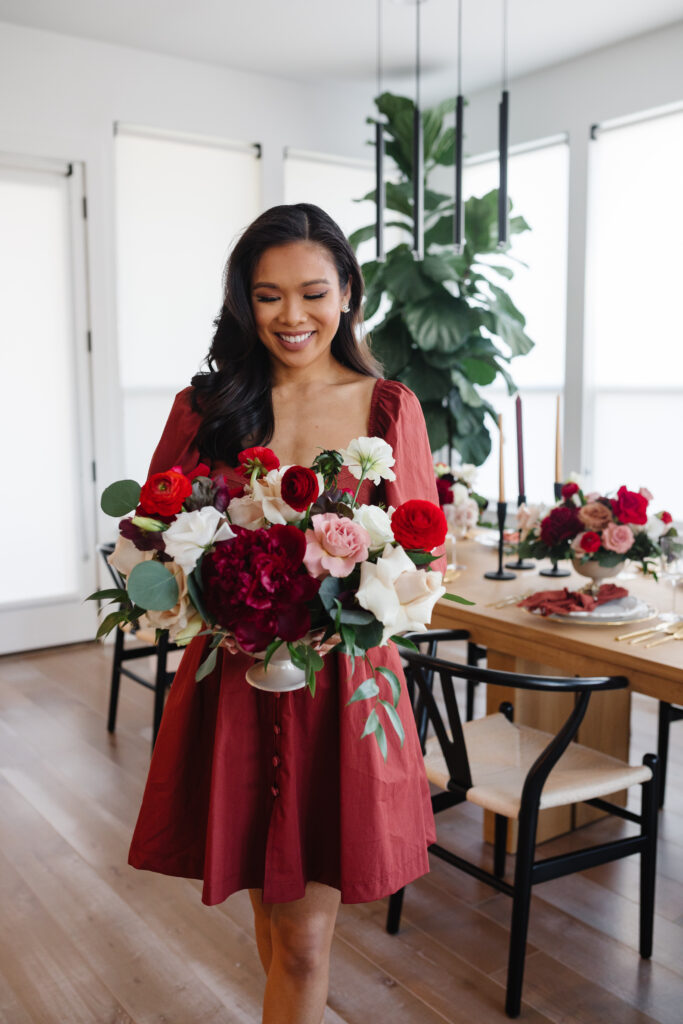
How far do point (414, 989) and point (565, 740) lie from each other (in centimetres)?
67

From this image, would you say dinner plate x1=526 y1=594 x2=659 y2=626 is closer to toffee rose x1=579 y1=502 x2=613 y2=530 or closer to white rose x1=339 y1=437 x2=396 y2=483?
toffee rose x1=579 y1=502 x2=613 y2=530

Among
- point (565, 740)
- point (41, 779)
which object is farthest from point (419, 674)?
point (41, 779)

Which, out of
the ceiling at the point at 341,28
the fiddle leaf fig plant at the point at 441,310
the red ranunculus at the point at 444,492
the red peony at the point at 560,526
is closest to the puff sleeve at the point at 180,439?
the red peony at the point at 560,526

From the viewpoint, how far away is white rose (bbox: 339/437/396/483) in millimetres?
1297

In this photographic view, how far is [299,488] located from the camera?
3.92 feet

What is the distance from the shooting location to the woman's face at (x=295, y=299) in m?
1.51

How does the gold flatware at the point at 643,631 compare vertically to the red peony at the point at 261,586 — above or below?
below

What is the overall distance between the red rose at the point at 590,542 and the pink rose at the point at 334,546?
4.16 ft

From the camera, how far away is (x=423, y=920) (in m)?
2.34

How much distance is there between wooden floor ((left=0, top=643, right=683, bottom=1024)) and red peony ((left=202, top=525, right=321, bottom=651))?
123cm

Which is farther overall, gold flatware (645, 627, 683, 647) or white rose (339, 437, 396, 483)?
gold flatware (645, 627, 683, 647)

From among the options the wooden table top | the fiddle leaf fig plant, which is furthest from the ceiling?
the wooden table top

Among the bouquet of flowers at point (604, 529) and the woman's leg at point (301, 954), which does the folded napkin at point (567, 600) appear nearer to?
the bouquet of flowers at point (604, 529)

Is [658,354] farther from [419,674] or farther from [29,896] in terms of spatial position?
[29,896]
